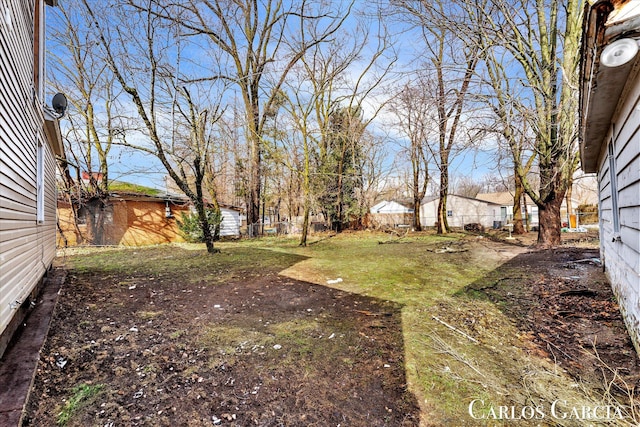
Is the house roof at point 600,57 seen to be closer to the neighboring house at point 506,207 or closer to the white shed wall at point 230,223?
the white shed wall at point 230,223

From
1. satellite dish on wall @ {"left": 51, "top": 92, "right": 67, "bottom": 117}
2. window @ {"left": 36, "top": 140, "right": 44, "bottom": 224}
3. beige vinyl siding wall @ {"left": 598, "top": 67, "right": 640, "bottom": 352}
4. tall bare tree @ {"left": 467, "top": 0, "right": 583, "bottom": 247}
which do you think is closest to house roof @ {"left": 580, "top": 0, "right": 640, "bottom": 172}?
beige vinyl siding wall @ {"left": 598, "top": 67, "right": 640, "bottom": 352}

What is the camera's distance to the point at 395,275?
6125 millimetres

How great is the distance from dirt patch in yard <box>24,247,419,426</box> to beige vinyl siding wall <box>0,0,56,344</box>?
2.12 ft

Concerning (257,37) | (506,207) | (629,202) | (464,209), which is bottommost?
(629,202)

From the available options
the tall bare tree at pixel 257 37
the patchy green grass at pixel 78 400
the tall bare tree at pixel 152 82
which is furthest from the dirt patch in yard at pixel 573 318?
the tall bare tree at pixel 257 37

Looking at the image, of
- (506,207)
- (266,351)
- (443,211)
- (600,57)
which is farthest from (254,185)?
(506,207)

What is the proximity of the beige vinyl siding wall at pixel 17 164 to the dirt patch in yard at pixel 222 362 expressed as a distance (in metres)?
0.65

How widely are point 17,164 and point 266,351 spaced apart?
3.20 meters

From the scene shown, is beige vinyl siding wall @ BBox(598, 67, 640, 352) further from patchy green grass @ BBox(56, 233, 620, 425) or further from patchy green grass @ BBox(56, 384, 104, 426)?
patchy green grass @ BBox(56, 384, 104, 426)

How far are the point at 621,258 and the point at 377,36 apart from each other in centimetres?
1189

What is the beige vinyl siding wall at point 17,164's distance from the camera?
2.55 m

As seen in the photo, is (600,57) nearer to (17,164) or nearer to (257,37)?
(17,164)

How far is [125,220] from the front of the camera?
13.2m

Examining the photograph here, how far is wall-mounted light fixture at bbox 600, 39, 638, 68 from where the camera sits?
1.86 meters
